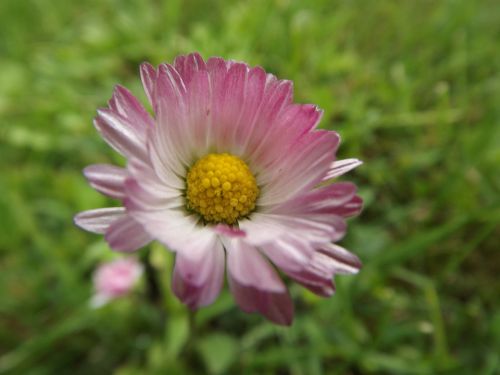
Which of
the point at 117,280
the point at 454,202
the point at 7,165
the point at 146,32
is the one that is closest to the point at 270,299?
the point at 117,280

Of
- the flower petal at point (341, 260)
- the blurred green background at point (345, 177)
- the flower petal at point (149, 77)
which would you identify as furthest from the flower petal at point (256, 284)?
the blurred green background at point (345, 177)

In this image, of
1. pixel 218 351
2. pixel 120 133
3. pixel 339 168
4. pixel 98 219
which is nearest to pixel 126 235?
pixel 98 219

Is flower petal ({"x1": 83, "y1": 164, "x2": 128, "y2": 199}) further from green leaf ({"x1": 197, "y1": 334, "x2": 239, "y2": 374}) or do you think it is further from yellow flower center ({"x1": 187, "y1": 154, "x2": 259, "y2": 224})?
green leaf ({"x1": 197, "y1": 334, "x2": 239, "y2": 374})

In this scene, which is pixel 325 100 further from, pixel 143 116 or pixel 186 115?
pixel 143 116

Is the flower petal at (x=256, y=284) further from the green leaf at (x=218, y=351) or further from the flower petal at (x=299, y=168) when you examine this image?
the green leaf at (x=218, y=351)

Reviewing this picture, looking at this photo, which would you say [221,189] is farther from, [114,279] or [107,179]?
[114,279]

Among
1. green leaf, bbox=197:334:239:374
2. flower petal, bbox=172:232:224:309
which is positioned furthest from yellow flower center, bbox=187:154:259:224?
green leaf, bbox=197:334:239:374

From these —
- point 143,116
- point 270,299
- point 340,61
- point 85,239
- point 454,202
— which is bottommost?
point 85,239
